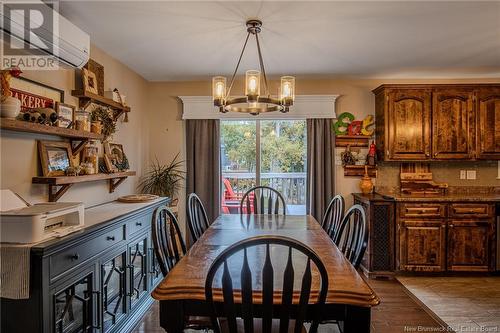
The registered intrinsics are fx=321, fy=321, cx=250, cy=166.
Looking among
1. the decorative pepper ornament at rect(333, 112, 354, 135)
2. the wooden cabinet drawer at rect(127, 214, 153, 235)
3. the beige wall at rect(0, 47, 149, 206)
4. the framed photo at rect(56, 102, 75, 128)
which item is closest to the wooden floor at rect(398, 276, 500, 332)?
the decorative pepper ornament at rect(333, 112, 354, 135)

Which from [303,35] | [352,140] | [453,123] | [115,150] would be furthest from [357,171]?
[115,150]

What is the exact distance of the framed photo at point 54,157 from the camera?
225cm

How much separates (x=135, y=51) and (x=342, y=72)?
7.98ft

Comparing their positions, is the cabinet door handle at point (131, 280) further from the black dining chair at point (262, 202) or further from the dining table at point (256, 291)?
the black dining chair at point (262, 202)

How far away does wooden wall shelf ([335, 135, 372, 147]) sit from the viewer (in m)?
4.32

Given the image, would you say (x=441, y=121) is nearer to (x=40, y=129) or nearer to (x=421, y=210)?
(x=421, y=210)

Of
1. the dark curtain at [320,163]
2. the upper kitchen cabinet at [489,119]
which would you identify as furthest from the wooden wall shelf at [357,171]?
the upper kitchen cabinet at [489,119]

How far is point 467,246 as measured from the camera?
366cm

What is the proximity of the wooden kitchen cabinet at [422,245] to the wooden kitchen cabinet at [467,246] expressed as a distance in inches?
3.6

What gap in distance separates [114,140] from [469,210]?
13.3 feet

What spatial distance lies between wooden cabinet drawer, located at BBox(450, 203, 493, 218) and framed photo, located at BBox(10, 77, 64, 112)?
13.5 ft

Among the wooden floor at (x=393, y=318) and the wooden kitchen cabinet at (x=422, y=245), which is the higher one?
the wooden kitchen cabinet at (x=422, y=245)

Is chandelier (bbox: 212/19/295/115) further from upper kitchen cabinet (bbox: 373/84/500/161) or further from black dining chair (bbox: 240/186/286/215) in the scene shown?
upper kitchen cabinet (bbox: 373/84/500/161)

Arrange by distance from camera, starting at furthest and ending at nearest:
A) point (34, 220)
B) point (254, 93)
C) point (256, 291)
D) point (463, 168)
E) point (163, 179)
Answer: point (463, 168)
point (163, 179)
point (254, 93)
point (34, 220)
point (256, 291)
